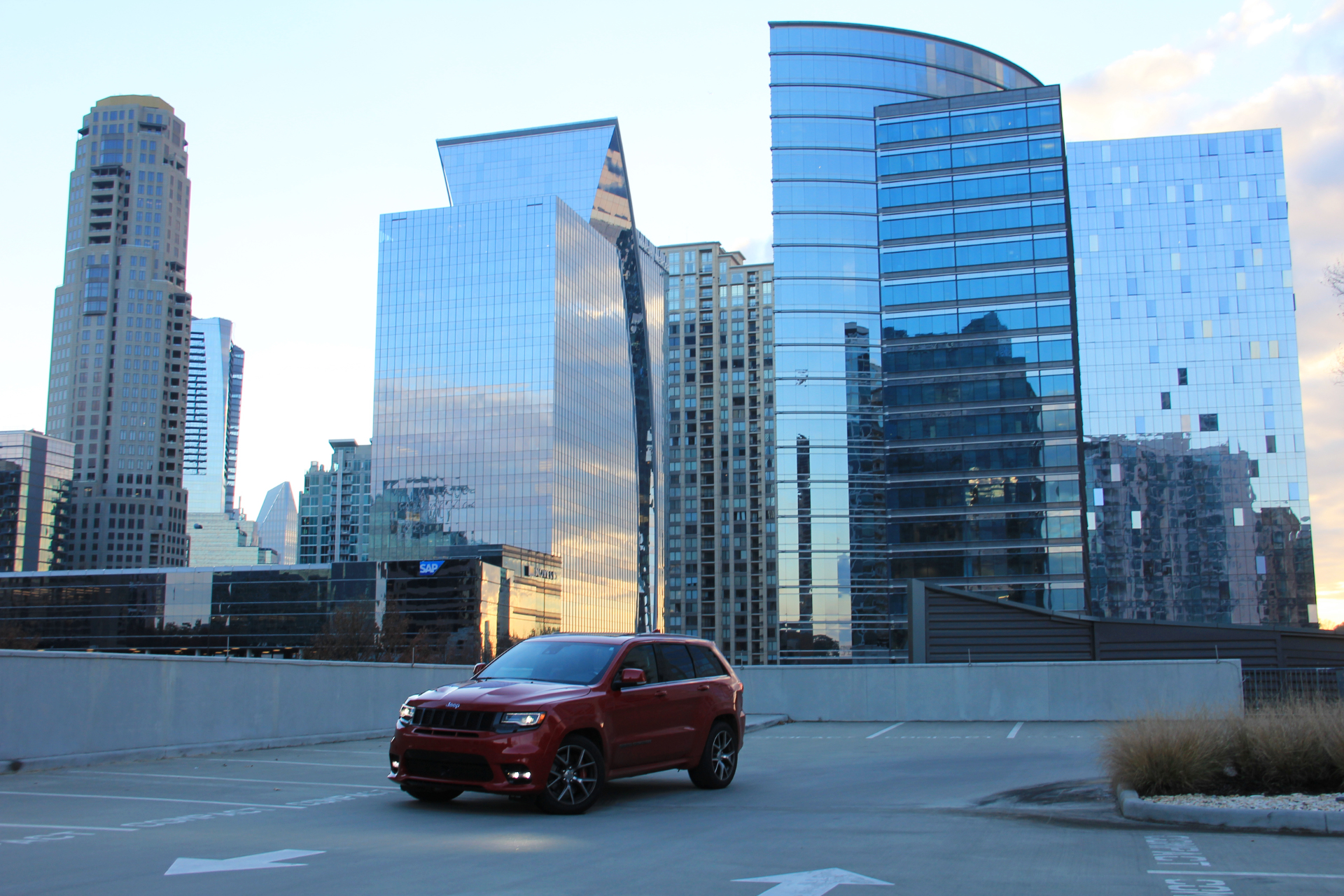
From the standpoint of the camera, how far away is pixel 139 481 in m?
197

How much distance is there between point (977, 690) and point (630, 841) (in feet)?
62.8

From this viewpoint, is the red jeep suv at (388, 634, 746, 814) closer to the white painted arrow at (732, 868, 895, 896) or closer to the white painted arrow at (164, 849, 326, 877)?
the white painted arrow at (164, 849, 326, 877)

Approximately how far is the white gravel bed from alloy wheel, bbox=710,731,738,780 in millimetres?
4091

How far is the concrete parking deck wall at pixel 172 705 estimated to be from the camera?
41.2ft

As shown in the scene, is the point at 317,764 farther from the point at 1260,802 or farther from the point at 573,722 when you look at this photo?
the point at 1260,802

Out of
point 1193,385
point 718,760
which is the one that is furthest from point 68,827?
point 1193,385

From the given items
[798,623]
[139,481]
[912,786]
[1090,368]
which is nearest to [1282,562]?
[1090,368]

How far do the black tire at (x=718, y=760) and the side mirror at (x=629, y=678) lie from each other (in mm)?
1452

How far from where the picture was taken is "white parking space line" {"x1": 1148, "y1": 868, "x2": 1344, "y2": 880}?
23.0 feet

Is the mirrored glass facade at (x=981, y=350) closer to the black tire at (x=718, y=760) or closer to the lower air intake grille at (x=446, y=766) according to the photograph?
the black tire at (x=718, y=760)

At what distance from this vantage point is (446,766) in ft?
32.2

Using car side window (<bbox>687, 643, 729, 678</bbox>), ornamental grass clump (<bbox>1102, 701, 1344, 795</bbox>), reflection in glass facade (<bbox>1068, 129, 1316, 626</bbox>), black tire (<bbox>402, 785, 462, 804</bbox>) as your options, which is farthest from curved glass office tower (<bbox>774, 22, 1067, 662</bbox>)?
black tire (<bbox>402, 785, 462, 804</bbox>)

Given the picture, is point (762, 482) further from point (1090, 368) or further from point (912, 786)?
point (912, 786)

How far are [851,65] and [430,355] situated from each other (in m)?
64.2
